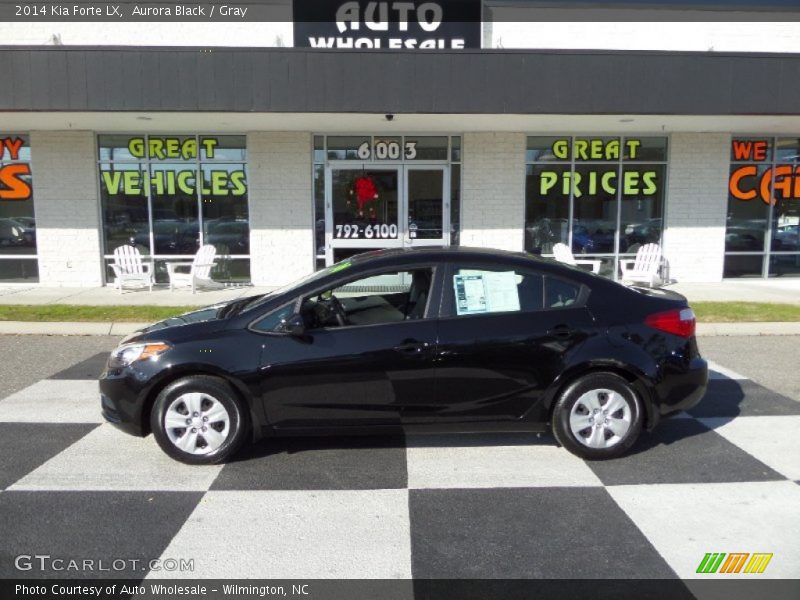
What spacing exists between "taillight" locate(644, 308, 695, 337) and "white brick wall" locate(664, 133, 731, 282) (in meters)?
9.76

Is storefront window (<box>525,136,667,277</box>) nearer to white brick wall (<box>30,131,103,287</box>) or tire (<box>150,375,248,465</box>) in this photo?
white brick wall (<box>30,131,103,287</box>)

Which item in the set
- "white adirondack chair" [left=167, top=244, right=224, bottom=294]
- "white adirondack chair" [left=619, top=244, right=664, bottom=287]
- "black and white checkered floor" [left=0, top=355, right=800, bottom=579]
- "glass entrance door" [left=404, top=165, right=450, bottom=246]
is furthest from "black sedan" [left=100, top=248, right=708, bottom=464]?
"glass entrance door" [left=404, top=165, right=450, bottom=246]

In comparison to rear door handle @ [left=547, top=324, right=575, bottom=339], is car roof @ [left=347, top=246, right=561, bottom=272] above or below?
above

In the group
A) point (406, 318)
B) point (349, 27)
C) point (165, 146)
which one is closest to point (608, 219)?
point (349, 27)

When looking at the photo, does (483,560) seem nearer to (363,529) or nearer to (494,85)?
(363,529)

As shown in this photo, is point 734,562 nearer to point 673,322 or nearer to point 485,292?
point 673,322

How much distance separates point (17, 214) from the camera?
43.2 ft

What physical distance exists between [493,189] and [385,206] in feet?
7.55

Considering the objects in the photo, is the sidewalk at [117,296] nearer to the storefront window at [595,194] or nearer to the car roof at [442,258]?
the storefront window at [595,194]

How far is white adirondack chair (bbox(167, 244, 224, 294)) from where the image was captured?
12.3 metres

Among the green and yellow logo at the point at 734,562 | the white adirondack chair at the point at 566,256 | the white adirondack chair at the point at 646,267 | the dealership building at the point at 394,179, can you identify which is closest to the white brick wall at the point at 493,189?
the dealership building at the point at 394,179

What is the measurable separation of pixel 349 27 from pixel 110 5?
489 centimetres

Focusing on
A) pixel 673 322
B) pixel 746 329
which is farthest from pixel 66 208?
pixel 746 329

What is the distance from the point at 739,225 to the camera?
45.5 feet
